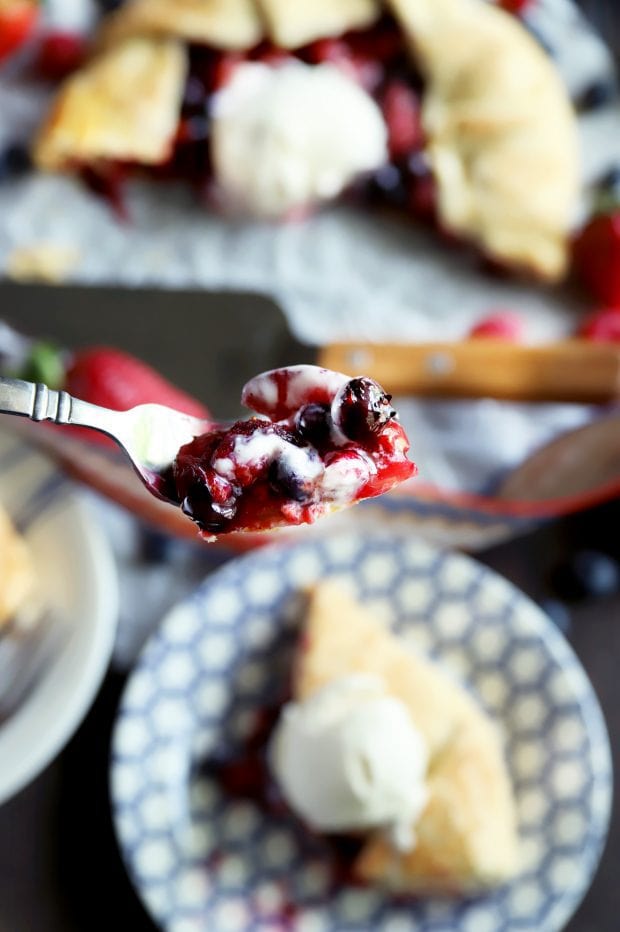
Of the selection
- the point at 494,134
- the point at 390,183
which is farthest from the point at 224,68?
the point at 494,134

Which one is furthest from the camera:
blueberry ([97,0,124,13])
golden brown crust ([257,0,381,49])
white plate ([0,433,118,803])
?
blueberry ([97,0,124,13])

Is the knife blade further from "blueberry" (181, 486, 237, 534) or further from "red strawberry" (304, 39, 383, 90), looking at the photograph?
"blueberry" (181, 486, 237, 534)

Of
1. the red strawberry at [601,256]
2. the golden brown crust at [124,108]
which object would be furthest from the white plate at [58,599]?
the red strawberry at [601,256]

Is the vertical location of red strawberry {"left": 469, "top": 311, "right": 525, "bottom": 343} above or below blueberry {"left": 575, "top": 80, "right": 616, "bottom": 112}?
below

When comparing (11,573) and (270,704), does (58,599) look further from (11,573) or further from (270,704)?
(270,704)

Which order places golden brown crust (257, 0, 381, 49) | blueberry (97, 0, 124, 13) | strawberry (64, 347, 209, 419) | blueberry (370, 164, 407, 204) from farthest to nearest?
blueberry (97, 0, 124, 13), blueberry (370, 164, 407, 204), golden brown crust (257, 0, 381, 49), strawberry (64, 347, 209, 419)

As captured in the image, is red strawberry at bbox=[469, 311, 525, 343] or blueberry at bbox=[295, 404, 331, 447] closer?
blueberry at bbox=[295, 404, 331, 447]

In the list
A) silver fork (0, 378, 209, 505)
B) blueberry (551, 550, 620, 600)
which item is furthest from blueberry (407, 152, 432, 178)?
silver fork (0, 378, 209, 505)
